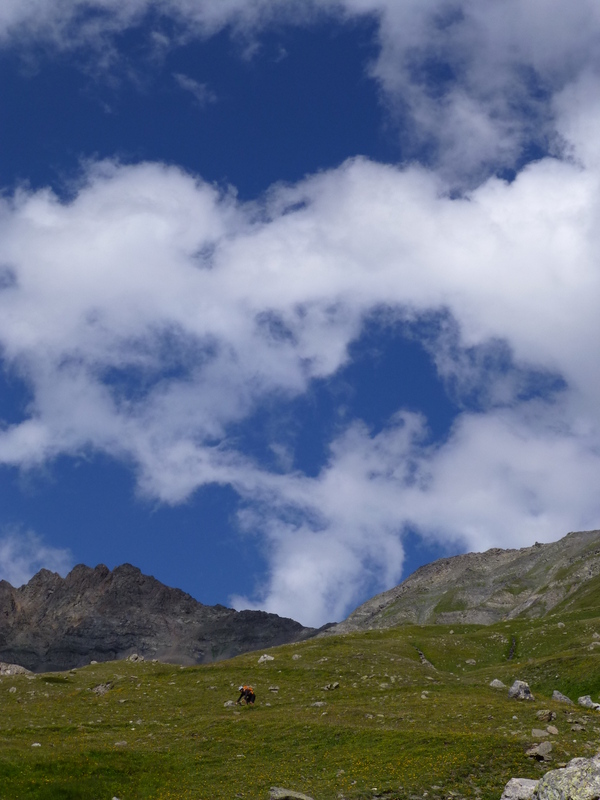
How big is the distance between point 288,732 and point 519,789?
19133mm

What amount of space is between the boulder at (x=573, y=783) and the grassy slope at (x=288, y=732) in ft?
22.2

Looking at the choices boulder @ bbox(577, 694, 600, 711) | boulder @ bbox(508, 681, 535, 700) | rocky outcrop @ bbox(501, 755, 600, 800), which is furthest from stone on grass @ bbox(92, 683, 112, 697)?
rocky outcrop @ bbox(501, 755, 600, 800)

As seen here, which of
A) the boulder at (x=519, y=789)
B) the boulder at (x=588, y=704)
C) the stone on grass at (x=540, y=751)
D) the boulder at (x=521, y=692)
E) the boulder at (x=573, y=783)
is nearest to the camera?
the boulder at (x=573, y=783)

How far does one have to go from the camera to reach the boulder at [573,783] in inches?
1110

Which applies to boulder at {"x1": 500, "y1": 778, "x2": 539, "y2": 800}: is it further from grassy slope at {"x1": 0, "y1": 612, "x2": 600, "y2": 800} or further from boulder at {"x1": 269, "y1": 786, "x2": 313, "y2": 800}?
boulder at {"x1": 269, "y1": 786, "x2": 313, "y2": 800}

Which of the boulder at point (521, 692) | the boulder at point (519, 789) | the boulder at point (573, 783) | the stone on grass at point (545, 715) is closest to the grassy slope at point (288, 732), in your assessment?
the stone on grass at point (545, 715)

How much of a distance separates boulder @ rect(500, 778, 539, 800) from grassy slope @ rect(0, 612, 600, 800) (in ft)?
7.25

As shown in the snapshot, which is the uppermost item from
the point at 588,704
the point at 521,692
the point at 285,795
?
the point at 521,692

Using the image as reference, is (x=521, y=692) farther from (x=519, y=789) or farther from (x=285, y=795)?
(x=285, y=795)

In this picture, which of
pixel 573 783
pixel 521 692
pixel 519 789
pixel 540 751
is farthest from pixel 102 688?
pixel 573 783

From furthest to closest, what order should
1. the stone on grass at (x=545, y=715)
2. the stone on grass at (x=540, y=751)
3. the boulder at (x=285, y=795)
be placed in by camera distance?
the stone on grass at (x=545, y=715), the stone on grass at (x=540, y=751), the boulder at (x=285, y=795)

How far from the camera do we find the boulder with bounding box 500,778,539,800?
32844 mm

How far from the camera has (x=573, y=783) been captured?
94.2 feet

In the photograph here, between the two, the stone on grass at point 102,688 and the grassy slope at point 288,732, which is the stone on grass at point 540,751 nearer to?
the grassy slope at point 288,732
